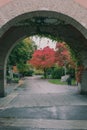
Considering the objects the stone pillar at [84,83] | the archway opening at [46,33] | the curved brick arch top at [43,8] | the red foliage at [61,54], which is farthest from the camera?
the red foliage at [61,54]

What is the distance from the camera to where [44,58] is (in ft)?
194

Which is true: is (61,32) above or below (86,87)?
above

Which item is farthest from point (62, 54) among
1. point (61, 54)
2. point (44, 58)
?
point (44, 58)

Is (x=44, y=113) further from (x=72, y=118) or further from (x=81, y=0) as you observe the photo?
(x=81, y=0)

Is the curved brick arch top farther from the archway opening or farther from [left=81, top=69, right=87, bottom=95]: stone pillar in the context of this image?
[left=81, top=69, right=87, bottom=95]: stone pillar

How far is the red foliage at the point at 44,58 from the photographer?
189ft

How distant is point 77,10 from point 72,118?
15.0 ft

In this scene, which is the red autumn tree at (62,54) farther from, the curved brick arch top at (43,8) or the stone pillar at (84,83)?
the curved brick arch top at (43,8)

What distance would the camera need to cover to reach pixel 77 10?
1055cm

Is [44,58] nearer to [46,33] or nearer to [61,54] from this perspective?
[61,54]

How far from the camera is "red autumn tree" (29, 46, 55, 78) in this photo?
5749 centimetres

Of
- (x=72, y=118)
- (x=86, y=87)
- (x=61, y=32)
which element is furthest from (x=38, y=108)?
(x=86, y=87)

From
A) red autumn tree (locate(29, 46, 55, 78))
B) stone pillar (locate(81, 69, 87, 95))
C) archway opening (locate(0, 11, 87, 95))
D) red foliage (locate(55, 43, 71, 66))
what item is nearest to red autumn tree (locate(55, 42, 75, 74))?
red foliage (locate(55, 43, 71, 66))

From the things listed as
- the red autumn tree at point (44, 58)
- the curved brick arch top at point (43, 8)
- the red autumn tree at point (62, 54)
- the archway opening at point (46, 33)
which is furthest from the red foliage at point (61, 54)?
the curved brick arch top at point (43, 8)
